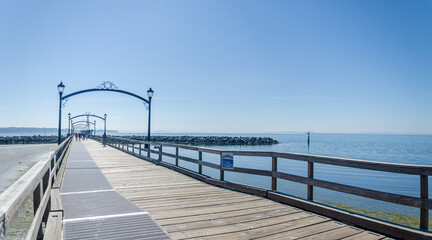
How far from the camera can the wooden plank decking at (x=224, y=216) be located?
4.29 m

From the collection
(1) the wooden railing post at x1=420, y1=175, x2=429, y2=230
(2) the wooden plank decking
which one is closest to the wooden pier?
(2) the wooden plank decking

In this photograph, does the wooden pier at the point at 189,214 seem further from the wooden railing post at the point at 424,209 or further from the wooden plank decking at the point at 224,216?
the wooden railing post at the point at 424,209

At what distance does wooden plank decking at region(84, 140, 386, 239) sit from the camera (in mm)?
4293

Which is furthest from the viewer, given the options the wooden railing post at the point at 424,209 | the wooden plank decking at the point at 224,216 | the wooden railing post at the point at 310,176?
the wooden railing post at the point at 310,176

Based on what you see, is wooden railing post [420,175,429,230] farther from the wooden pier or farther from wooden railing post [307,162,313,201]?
wooden railing post [307,162,313,201]

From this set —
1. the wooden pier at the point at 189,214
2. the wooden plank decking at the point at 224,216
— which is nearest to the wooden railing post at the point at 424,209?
the wooden pier at the point at 189,214

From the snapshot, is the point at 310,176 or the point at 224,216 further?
the point at 310,176

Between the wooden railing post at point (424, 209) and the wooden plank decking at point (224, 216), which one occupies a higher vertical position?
the wooden railing post at point (424, 209)

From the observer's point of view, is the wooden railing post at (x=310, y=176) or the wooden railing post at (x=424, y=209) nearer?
the wooden railing post at (x=424, y=209)

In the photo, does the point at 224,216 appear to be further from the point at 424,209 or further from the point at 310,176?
the point at 424,209

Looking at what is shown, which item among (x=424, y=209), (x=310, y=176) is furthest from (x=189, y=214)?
(x=424, y=209)

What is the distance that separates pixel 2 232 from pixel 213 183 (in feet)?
21.8

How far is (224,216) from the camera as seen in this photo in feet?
17.0

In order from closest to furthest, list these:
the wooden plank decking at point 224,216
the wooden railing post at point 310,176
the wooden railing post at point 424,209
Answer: the wooden railing post at point 424,209 → the wooden plank decking at point 224,216 → the wooden railing post at point 310,176
